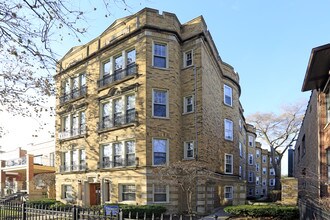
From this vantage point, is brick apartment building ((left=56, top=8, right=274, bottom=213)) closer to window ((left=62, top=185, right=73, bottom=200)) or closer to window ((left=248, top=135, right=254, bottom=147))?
window ((left=62, top=185, right=73, bottom=200))

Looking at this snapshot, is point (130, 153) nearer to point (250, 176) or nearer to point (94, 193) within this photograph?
point (94, 193)

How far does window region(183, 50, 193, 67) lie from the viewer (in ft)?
77.8

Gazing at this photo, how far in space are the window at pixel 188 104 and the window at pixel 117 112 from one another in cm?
348

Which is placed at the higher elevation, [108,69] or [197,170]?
[108,69]

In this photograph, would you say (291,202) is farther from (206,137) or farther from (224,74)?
(224,74)

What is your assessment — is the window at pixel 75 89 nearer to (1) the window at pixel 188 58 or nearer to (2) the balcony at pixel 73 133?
(2) the balcony at pixel 73 133

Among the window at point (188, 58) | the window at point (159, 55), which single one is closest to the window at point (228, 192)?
the window at point (188, 58)

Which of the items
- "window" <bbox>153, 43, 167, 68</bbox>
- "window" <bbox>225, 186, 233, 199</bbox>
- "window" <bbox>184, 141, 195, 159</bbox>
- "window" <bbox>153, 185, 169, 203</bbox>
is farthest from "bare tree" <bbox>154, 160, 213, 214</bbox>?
"window" <bbox>153, 43, 167, 68</bbox>

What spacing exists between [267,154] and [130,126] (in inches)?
2131

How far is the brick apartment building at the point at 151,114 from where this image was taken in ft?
72.5

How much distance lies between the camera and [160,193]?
71.1ft

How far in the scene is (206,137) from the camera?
23094mm

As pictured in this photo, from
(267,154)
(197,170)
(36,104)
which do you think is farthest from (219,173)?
(267,154)

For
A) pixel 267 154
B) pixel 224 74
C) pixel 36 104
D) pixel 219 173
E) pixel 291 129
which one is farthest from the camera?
pixel 267 154
